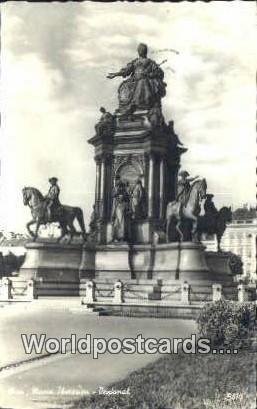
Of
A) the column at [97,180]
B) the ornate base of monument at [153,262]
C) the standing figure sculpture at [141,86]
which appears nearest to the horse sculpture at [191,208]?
the ornate base of monument at [153,262]

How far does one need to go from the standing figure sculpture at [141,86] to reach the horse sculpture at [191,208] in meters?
6.24

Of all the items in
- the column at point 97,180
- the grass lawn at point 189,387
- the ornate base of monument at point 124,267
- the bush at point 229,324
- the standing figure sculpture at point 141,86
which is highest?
the standing figure sculpture at point 141,86

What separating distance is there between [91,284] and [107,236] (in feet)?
18.9

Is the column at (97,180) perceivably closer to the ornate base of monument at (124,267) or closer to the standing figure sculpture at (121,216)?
the standing figure sculpture at (121,216)

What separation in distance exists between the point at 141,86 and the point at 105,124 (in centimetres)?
274

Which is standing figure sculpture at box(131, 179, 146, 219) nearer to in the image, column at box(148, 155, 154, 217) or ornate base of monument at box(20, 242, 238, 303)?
column at box(148, 155, 154, 217)

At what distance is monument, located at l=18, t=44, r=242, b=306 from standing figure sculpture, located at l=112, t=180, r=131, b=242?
0.16 ft

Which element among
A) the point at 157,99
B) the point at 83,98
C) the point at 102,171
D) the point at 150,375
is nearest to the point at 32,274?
the point at 102,171

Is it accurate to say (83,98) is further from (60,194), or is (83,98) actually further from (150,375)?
(150,375)

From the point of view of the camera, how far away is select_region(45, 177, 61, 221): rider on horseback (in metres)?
31.4

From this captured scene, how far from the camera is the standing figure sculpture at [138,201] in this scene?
31.7m

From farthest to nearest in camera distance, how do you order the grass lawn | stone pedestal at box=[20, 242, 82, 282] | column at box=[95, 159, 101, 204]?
column at box=[95, 159, 101, 204] → stone pedestal at box=[20, 242, 82, 282] → the grass lawn

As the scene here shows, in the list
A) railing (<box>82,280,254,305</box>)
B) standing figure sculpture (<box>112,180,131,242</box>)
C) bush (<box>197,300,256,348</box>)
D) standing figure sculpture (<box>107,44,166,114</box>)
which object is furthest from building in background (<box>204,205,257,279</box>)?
bush (<box>197,300,256,348</box>)

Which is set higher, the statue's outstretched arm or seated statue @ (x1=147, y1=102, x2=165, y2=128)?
the statue's outstretched arm
